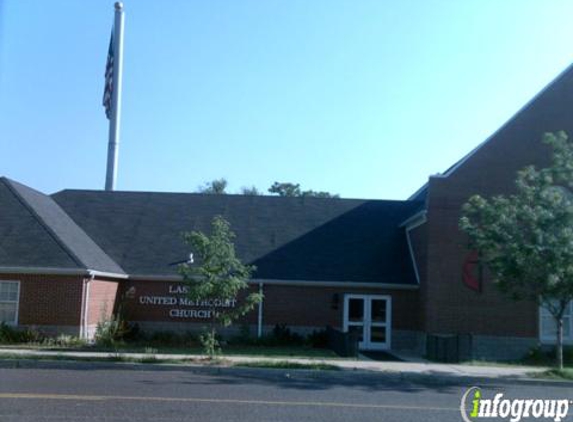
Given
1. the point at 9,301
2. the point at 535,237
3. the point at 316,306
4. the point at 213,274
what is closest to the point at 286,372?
the point at 213,274

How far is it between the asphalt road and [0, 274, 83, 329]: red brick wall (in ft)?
20.4

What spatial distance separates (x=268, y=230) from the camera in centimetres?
2962

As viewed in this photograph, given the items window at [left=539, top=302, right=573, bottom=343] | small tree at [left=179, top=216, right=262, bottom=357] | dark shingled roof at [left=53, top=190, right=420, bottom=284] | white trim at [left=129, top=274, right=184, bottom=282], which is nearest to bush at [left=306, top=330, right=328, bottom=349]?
→ dark shingled roof at [left=53, top=190, right=420, bottom=284]

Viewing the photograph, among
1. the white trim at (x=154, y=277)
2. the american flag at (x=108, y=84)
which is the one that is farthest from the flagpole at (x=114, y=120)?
the white trim at (x=154, y=277)

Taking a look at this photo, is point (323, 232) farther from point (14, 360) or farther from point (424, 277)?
point (14, 360)

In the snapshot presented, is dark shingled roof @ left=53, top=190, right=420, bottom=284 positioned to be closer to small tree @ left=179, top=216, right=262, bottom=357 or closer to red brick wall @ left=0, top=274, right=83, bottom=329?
red brick wall @ left=0, top=274, right=83, bottom=329

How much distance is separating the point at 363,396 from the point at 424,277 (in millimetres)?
12628

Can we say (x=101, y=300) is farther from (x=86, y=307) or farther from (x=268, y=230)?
(x=268, y=230)

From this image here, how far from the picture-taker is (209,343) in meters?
18.9

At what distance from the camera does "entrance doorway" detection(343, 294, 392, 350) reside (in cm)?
2645

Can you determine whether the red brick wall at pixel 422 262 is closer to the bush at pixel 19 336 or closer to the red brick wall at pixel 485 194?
the red brick wall at pixel 485 194

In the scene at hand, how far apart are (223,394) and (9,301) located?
13293 mm

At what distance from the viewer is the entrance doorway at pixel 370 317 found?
26453mm

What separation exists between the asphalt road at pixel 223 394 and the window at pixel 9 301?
23.2 ft
